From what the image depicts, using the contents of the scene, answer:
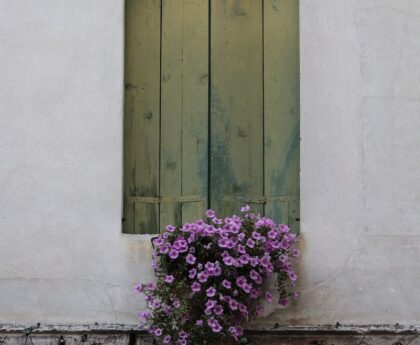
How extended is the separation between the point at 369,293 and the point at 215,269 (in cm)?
92

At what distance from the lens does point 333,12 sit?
5.09 meters

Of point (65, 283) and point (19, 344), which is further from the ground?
point (65, 283)

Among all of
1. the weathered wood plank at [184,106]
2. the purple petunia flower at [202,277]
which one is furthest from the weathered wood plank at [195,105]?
the purple petunia flower at [202,277]

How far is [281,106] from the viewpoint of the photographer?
525 centimetres

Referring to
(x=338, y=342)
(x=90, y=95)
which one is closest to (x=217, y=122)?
(x=90, y=95)

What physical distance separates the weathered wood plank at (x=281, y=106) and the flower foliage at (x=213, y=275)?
0.35 metres

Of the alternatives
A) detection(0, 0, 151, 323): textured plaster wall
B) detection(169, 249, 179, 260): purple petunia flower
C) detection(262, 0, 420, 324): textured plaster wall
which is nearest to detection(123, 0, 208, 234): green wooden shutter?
detection(0, 0, 151, 323): textured plaster wall

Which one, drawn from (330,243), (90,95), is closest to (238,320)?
(330,243)

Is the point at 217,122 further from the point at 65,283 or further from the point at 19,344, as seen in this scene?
the point at 19,344

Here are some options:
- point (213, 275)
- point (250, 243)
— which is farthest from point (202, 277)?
point (250, 243)

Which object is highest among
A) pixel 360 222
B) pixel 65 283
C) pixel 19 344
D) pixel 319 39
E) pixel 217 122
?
pixel 319 39

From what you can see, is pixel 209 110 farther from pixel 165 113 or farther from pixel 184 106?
pixel 165 113

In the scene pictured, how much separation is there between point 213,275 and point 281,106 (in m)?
1.15

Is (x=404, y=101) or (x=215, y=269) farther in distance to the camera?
(x=404, y=101)
